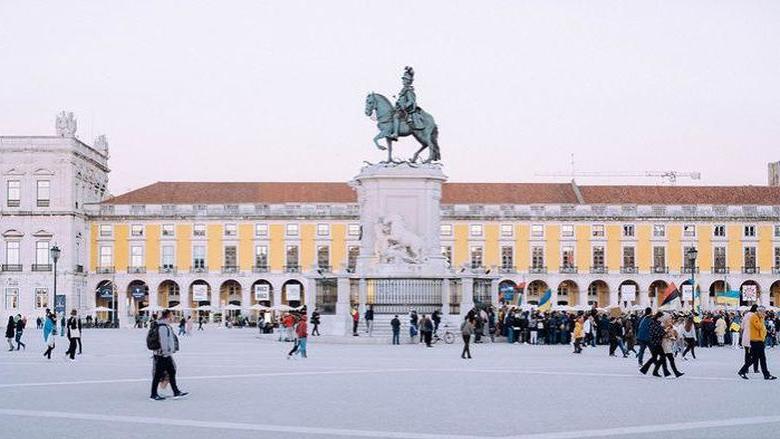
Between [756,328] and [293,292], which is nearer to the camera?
[756,328]

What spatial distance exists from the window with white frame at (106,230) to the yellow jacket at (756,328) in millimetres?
71343

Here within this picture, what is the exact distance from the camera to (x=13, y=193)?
83.2m

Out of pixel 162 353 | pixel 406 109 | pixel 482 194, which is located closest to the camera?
pixel 162 353

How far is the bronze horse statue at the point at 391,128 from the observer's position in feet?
142

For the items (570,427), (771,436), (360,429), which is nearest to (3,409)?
(360,429)

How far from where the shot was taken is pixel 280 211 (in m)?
89.8

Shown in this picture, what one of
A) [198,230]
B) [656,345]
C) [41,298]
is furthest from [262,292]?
[656,345]

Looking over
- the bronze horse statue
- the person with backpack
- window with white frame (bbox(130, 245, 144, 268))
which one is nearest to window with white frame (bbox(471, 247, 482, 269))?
window with white frame (bbox(130, 245, 144, 268))

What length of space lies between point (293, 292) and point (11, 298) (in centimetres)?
1870

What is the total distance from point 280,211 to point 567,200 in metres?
19.9

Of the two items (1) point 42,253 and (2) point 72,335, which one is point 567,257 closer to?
(1) point 42,253

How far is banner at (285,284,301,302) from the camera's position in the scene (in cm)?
8975

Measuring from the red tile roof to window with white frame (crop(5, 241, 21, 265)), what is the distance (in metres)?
8.97

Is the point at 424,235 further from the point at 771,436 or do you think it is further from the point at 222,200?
the point at 222,200
